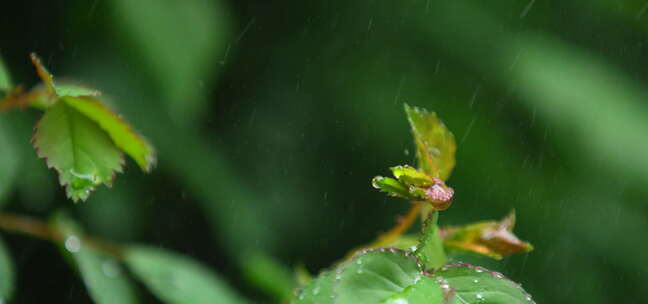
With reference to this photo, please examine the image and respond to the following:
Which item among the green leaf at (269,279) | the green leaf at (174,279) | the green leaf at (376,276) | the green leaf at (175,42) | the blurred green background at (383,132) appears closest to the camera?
the green leaf at (376,276)

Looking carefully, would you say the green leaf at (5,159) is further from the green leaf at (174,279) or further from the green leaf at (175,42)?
the green leaf at (175,42)

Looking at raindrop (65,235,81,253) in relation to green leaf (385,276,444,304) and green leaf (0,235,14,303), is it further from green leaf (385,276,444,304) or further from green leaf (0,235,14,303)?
green leaf (385,276,444,304)

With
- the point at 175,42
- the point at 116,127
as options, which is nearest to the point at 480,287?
A: the point at 116,127

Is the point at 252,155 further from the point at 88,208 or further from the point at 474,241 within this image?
the point at 474,241

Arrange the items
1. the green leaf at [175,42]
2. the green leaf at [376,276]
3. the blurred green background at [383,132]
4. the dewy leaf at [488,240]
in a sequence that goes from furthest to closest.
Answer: the blurred green background at [383,132]
the green leaf at [175,42]
the dewy leaf at [488,240]
the green leaf at [376,276]

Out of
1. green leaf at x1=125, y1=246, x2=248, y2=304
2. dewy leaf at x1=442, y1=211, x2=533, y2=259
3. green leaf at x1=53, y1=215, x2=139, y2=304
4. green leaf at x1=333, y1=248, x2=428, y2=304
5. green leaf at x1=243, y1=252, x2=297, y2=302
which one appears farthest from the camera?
green leaf at x1=243, y1=252, x2=297, y2=302

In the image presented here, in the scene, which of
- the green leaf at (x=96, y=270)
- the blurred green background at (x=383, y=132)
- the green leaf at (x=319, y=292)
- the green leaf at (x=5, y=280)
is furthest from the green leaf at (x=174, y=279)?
the blurred green background at (x=383, y=132)

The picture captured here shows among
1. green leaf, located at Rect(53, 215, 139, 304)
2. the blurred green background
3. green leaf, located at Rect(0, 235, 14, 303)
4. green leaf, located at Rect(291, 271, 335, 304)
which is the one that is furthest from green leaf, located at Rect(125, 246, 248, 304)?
the blurred green background

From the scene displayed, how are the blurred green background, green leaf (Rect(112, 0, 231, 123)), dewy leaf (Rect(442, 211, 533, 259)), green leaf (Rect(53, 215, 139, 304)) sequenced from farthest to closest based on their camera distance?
the blurred green background → green leaf (Rect(112, 0, 231, 123)) → green leaf (Rect(53, 215, 139, 304)) → dewy leaf (Rect(442, 211, 533, 259))
